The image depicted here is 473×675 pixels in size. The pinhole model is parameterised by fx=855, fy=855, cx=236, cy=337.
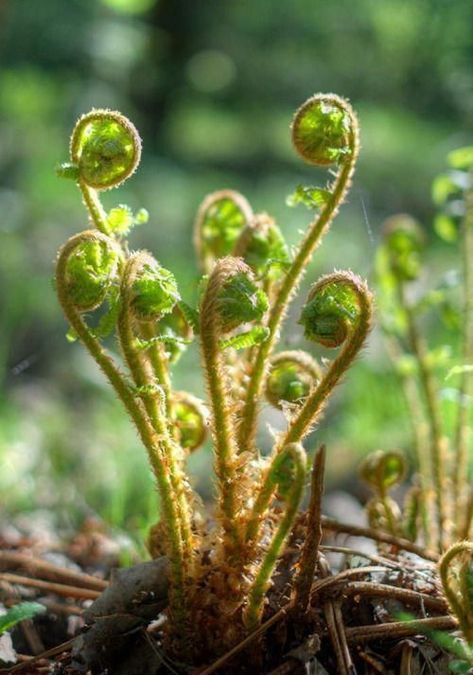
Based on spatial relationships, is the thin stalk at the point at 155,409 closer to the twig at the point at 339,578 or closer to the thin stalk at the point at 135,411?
the thin stalk at the point at 135,411

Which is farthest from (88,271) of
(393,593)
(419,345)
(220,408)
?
(419,345)

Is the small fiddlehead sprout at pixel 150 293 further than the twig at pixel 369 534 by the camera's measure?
No

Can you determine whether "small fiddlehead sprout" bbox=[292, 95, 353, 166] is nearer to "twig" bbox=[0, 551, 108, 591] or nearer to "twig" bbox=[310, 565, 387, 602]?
"twig" bbox=[310, 565, 387, 602]

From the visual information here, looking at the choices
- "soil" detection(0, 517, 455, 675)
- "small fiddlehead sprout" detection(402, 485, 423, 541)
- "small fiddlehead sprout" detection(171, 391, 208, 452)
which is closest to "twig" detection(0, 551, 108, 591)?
"soil" detection(0, 517, 455, 675)

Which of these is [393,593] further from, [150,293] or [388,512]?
[150,293]

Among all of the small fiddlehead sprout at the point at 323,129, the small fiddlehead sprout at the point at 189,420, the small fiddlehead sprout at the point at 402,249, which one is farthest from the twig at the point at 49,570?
the small fiddlehead sprout at the point at 402,249

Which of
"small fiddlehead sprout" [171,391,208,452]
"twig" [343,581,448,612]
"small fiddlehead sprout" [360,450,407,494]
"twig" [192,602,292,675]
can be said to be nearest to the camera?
"twig" [192,602,292,675]

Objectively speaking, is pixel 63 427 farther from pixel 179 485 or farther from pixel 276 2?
pixel 276 2

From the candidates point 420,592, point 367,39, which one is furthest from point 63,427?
point 367,39
